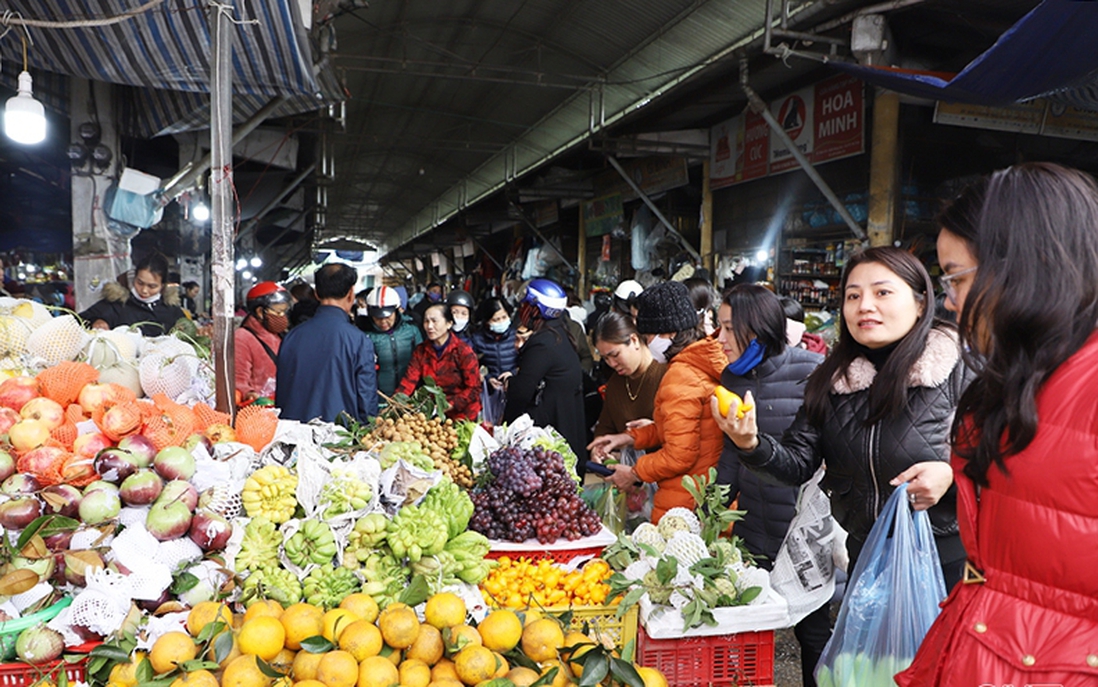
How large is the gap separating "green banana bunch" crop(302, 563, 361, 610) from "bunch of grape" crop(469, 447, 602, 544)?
0.52 m

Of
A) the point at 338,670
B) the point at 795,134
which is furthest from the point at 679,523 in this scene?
the point at 795,134

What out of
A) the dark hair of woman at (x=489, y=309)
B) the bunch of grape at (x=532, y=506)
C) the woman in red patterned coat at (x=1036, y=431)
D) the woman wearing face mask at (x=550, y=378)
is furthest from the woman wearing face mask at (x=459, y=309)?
the woman in red patterned coat at (x=1036, y=431)

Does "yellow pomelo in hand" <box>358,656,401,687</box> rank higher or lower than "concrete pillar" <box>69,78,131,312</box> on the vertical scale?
lower

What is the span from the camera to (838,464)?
81.7 inches

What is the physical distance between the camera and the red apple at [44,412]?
2.43 metres

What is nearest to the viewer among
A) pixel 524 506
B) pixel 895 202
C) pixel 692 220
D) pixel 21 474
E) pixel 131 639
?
pixel 131 639

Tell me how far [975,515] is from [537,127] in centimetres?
1431

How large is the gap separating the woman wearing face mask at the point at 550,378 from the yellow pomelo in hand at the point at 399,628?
2.48 metres

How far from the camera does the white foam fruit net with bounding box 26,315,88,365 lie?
3.22m

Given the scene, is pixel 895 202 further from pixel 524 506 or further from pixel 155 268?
pixel 155 268

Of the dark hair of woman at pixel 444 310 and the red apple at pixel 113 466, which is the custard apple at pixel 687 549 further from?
the dark hair of woman at pixel 444 310

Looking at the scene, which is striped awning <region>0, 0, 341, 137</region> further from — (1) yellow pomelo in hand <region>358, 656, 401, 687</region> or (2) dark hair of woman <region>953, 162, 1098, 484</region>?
(2) dark hair of woman <region>953, 162, 1098, 484</region>

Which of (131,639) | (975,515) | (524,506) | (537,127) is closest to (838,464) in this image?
(975,515)

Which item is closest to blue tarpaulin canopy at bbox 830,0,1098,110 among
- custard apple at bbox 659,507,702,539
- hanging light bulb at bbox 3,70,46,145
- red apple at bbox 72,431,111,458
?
custard apple at bbox 659,507,702,539
